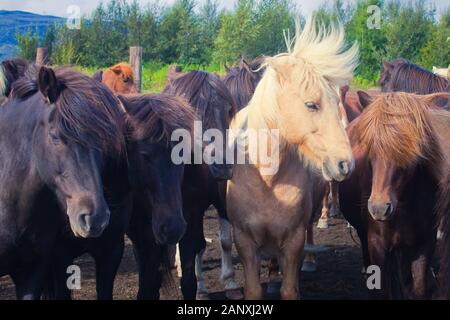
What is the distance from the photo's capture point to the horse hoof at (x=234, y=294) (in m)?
6.20

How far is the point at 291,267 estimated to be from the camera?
4.66 metres

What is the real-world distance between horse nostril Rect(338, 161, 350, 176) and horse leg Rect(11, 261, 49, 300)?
203cm

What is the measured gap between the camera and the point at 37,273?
3.72m

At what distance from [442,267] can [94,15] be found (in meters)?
23.5

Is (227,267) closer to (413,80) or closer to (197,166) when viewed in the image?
(197,166)

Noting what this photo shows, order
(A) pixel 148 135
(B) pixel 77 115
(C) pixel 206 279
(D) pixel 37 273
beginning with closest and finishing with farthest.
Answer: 1. (B) pixel 77 115
2. (D) pixel 37 273
3. (A) pixel 148 135
4. (C) pixel 206 279

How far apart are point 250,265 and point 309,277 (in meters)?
2.41

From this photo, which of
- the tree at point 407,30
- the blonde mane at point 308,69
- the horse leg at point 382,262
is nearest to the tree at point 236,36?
the tree at point 407,30

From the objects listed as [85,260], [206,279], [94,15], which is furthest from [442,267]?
[94,15]

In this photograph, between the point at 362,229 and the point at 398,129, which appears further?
the point at 362,229

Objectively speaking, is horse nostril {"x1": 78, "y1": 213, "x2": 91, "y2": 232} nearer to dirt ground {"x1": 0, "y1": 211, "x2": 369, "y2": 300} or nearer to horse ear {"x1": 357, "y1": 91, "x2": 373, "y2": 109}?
dirt ground {"x1": 0, "y1": 211, "x2": 369, "y2": 300}

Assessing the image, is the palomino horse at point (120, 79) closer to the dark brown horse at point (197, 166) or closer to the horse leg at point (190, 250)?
the dark brown horse at point (197, 166)

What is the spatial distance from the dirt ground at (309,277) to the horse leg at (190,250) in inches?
8.5

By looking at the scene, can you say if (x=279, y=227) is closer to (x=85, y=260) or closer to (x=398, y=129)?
(x=398, y=129)
